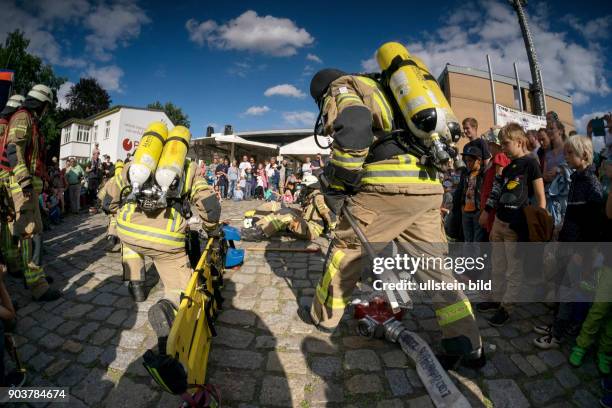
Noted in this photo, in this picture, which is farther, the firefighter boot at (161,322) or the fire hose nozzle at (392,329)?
the fire hose nozzle at (392,329)

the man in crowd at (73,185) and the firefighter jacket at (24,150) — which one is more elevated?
the firefighter jacket at (24,150)

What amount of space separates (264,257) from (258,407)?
3.24 metres

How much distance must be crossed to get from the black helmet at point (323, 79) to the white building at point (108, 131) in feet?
91.1

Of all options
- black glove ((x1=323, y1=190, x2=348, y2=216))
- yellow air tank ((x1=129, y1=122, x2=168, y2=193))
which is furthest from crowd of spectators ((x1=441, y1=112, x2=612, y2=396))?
yellow air tank ((x1=129, y1=122, x2=168, y2=193))

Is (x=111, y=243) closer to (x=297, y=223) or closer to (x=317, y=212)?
(x=297, y=223)

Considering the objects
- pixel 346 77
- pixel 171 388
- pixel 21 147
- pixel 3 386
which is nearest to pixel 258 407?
pixel 171 388

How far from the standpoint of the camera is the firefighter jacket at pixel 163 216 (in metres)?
2.73

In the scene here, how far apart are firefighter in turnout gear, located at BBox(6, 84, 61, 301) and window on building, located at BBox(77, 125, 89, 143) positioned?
32.1 meters

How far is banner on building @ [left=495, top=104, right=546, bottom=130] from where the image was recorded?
988 cm

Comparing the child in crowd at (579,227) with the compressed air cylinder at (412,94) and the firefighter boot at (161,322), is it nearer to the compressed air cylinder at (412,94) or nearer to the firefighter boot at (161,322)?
the compressed air cylinder at (412,94)

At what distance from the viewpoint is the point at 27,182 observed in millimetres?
3533

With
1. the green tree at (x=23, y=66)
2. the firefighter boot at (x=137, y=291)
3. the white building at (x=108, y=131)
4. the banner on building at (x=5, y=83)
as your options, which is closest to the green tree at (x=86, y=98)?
the green tree at (x=23, y=66)

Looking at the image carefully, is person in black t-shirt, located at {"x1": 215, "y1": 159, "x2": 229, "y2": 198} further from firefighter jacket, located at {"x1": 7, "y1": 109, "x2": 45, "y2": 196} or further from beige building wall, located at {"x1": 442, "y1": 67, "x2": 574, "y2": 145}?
beige building wall, located at {"x1": 442, "y1": 67, "x2": 574, "y2": 145}

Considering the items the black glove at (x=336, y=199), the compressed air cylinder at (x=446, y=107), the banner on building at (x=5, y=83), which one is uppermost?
the banner on building at (x=5, y=83)
